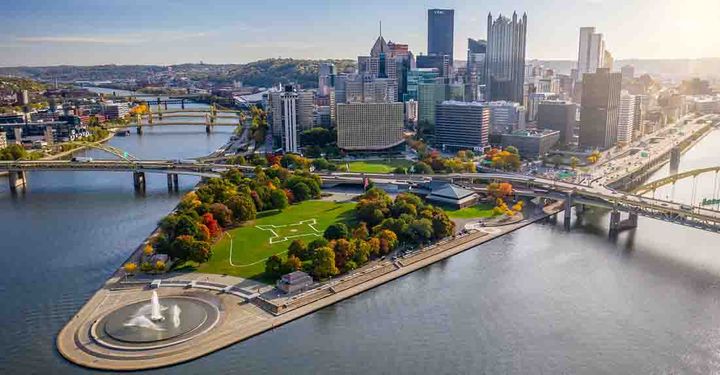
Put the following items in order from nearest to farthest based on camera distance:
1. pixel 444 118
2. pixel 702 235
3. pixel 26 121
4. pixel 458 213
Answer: pixel 702 235
pixel 458 213
pixel 444 118
pixel 26 121

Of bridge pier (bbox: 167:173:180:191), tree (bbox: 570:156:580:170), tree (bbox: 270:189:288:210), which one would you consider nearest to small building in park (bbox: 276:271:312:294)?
tree (bbox: 270:189:288:210)

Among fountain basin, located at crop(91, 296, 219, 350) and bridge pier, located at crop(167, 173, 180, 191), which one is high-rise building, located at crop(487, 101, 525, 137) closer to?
bridge pier, located at crop(167, 173, 180, 191)

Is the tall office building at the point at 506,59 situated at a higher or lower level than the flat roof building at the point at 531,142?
higher

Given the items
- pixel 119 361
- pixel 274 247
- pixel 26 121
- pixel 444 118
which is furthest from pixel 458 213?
pixel 26 121

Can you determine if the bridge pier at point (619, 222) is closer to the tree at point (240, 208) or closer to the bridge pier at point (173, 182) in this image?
the tree at point (240, 208)

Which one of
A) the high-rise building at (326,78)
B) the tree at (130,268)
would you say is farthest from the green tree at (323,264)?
the high-rise building at (326,78)

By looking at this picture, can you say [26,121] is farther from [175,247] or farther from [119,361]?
[119,361]
